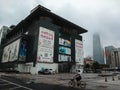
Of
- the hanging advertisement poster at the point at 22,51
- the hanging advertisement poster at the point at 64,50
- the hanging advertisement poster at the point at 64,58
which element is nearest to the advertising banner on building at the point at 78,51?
the hanging advertisement poster at the point at 64,50

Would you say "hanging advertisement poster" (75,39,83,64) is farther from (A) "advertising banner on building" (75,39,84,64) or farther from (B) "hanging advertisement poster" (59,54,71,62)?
(B) "hanging advertisement poster" (59,54,71,62)

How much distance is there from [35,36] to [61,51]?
13.7 metres

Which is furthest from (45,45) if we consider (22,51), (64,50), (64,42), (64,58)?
(64,42)

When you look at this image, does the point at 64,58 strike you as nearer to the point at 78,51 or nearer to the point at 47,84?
the point at 78,51

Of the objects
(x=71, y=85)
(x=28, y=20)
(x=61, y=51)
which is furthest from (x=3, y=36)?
(x=71, y=85)

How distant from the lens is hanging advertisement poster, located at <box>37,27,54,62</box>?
53434 millimetres

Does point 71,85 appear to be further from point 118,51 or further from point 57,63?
point 118,51

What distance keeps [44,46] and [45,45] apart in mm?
685

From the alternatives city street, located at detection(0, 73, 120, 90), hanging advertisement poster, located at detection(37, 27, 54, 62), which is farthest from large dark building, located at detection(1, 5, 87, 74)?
city street, located at detection(0, 73, 120, 90)

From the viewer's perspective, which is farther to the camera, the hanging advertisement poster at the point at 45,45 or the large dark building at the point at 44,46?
the large dark building at the point at 44,46

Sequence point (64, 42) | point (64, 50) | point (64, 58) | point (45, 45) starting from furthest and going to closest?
point (64, 42) → point (64, 50) → point (64, 58) → point (45, 45)

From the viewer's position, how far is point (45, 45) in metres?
55.9

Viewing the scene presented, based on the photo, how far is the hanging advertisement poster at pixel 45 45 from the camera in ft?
175

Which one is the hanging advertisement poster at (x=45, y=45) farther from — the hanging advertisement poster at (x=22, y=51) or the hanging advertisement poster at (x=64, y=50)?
the hanging advertisement poster at (x=22, y=51)
